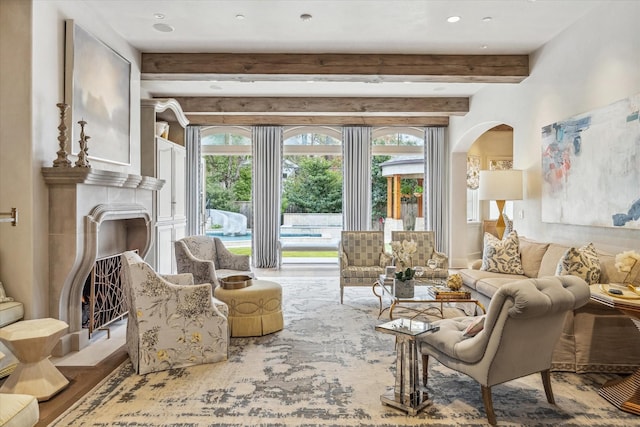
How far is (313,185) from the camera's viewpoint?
1073 centimetres

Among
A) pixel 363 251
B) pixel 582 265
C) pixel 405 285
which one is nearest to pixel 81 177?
pixel 405 285

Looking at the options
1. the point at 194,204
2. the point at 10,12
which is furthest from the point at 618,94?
the point at 194,204

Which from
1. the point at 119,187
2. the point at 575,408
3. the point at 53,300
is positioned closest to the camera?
the point at 575,408

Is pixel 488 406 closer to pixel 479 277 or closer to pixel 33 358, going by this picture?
pixel 479 277

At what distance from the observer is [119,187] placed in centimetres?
398

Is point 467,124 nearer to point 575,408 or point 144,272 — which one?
point 575,408

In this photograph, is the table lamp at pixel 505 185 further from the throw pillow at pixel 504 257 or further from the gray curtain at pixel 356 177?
the gray curtain at pixel 356 177

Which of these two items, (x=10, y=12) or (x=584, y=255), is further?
(x=584, y=255)

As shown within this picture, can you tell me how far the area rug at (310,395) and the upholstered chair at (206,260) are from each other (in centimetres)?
113

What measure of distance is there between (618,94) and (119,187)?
453cm

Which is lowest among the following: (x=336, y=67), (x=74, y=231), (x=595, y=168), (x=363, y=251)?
(x=363, y=251)

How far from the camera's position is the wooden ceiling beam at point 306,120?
805 centimetres

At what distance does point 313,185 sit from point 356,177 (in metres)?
2.63

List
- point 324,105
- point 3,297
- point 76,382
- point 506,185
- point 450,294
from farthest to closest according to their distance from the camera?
point 324,105 < point 506,185 < point 450,294 < point 3,297 < point 76,382
